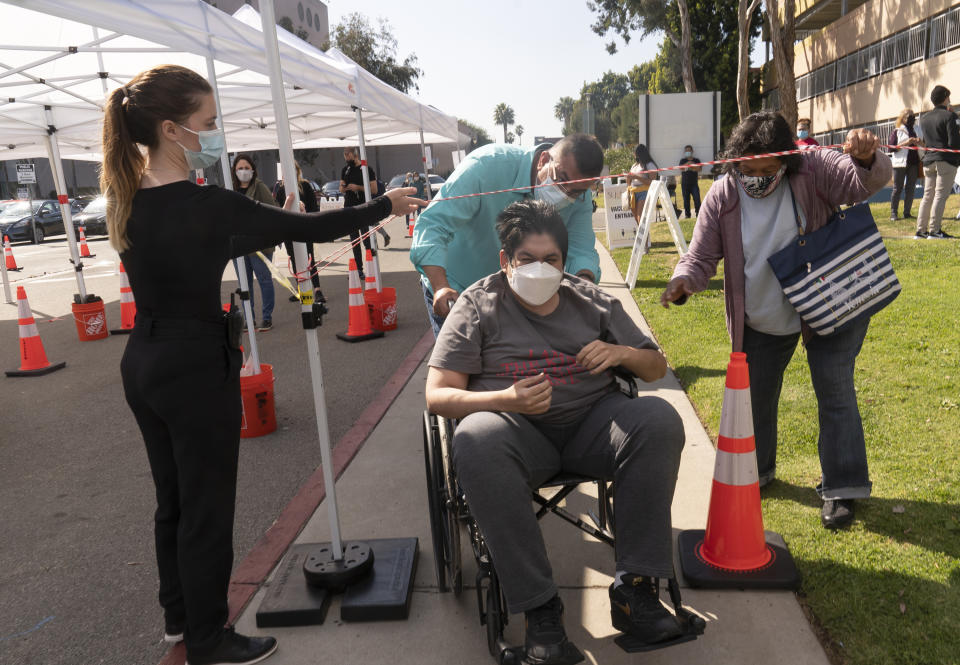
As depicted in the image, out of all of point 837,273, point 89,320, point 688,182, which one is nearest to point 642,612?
point 837,273

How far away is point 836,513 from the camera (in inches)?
122

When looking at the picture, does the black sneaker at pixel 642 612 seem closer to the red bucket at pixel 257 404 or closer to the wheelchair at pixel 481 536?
the wheelchair at pixel 481 536

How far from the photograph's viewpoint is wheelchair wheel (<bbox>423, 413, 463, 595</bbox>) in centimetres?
262

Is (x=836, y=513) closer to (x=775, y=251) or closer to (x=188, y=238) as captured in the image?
(x=775, y=251)

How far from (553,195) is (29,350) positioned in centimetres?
630

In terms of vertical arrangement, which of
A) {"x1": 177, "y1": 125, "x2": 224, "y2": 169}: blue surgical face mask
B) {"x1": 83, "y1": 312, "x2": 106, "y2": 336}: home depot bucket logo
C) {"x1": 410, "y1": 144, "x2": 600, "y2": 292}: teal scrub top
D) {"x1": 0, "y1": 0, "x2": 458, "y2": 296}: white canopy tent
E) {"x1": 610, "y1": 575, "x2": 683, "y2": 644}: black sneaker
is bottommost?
{"x1": 610, "y1": 575, "x2": 683, "y2": 644}: black sneaker

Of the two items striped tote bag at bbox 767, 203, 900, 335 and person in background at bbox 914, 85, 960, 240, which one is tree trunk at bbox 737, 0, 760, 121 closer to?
person in background at bbox 914, 85, 960, 240

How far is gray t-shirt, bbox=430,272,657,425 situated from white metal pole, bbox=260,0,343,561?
1.51 ft

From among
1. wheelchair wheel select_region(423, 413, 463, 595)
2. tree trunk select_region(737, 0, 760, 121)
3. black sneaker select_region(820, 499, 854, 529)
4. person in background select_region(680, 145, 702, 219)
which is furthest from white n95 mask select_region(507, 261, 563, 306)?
tree trunk select_region(737, 0, 760, 121)

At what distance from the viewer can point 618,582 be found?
7.64ft

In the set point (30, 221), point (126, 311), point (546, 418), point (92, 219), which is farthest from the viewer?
point (92, 219)

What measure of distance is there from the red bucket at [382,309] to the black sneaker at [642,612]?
19.7 feet

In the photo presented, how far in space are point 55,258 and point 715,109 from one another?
683 inches

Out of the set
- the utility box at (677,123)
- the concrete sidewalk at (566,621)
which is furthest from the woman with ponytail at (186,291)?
the utility box at (677,123)
